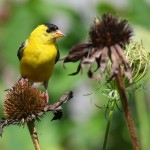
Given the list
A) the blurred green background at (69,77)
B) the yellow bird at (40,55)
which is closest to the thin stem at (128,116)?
the yellow bird at (40,55)

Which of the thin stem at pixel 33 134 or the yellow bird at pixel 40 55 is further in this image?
the yellow bird at pixel 40 55

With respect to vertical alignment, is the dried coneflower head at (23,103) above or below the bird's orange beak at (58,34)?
below

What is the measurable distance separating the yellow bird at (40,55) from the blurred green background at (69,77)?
81cm

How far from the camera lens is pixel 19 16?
6.41m

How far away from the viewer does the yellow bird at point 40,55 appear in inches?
156

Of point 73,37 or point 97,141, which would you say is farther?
point 73,37

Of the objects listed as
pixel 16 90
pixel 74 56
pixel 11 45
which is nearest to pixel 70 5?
pixel 11 45

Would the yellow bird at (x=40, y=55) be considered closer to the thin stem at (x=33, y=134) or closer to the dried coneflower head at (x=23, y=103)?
the dried coneflower head at (x=23, y=103)

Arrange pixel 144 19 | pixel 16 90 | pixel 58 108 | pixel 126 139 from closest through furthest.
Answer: pixel 58 108, pixel 16 90, pixel 144 19, pixel 126 139

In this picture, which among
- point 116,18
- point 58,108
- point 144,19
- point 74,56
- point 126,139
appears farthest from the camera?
point 126,139

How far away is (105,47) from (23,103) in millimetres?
754

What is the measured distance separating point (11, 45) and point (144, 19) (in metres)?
1.49

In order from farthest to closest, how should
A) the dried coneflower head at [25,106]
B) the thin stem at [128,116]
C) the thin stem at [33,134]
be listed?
the dried coneflower head at [25,106] < the thin stem at [33,134] < the thin stem at [128,116]

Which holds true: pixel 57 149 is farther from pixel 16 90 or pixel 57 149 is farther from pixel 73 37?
pixel 16 90
